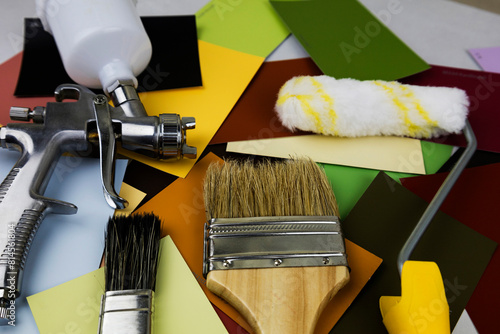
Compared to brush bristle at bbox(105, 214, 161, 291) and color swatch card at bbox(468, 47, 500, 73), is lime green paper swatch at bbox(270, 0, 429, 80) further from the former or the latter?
brush bristle at bbox(105, 214, 161, 291)

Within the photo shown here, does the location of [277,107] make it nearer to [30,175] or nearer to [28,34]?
[30,175]

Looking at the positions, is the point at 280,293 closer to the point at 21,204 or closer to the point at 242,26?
the point at 21,204

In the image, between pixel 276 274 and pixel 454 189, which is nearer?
pixel 276 274

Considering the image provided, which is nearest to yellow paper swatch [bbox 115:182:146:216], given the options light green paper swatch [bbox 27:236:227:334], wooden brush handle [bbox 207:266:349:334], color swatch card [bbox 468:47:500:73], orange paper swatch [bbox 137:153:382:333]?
orange paper swatch [bbox 137:153:382:333]

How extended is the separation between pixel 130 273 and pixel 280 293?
8.6 inches

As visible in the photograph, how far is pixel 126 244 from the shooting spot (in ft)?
2.14

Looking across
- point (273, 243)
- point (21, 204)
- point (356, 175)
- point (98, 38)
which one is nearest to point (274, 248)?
point (273, 243)

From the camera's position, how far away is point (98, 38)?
31.5 inches

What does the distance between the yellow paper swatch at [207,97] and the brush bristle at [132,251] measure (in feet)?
0.55

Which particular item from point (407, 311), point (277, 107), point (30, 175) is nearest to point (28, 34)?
point (30, 175)

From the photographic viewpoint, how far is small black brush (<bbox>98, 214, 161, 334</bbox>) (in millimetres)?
576

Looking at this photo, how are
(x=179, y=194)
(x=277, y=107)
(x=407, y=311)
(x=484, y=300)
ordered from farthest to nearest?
1. (x=277, y=107)
2. (x=179, y=194)
3. (x=484, y=300)
4. (x=407, y=311)

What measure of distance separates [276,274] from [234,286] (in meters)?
0.06

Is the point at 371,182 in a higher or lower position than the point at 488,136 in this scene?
lower
